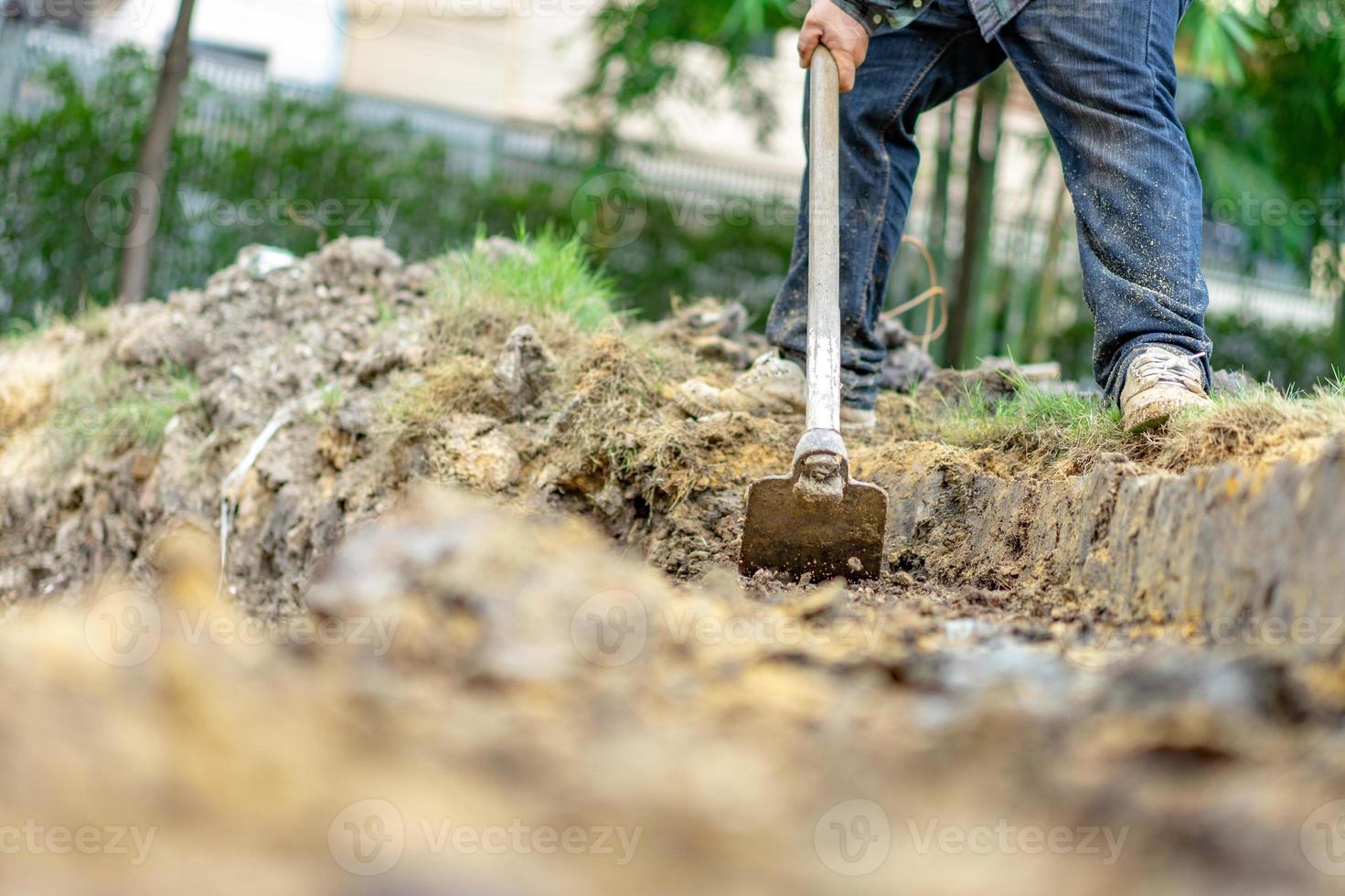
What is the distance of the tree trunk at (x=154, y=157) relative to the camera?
633cm

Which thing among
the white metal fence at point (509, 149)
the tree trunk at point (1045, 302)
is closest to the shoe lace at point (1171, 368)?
the tree trunk at point (1045, 302)

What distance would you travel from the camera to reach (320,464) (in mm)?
3502

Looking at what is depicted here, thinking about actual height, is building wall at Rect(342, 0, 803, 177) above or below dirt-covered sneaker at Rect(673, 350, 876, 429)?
above

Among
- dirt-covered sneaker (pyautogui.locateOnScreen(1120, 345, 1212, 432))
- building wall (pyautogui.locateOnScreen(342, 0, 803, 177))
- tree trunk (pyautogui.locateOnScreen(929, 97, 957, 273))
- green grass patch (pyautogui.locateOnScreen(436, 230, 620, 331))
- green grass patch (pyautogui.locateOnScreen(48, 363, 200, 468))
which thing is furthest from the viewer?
building wall (pyautogui.locateOnScreen(342, 0, 803, 177))

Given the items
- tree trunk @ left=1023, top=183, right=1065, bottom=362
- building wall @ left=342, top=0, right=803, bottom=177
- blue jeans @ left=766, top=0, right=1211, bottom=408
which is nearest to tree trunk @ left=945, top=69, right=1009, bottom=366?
tree trunk @ left=1023, top=183, right=1065, bottom=362

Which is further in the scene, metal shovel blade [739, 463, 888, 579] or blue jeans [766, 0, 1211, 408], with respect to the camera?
blue jeans [766, 0, 1211, 408]

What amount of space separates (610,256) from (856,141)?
519cm

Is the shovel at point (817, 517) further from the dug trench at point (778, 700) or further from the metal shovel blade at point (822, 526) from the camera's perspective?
the dug trench at point (778, 700)

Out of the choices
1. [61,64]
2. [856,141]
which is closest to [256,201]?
[61,64]

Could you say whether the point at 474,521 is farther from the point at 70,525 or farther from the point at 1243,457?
the point at 70,525

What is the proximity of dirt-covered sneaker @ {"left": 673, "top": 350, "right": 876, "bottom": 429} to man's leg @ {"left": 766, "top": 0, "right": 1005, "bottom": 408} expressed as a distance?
0.17 ft

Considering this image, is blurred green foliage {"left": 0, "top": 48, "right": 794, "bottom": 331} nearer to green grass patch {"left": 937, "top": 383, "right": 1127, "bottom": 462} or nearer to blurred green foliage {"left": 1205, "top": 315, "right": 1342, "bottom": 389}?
blurred green foliage {"left": 1205, "top": 315, "right": 1342, "bottom": 389}

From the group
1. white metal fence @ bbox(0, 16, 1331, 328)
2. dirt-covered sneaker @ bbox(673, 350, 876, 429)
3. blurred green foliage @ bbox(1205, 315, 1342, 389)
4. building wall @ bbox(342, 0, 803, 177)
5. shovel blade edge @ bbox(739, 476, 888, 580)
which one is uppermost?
building wall @ bbox(342, 0, 803, 177)

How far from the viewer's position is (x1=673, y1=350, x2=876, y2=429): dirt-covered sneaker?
10.2 feet
